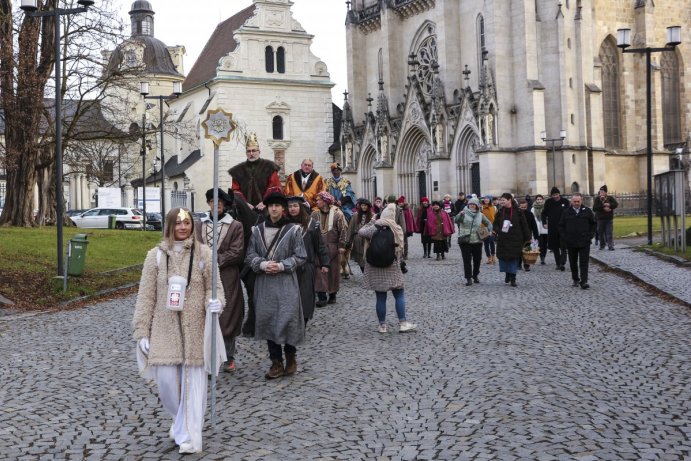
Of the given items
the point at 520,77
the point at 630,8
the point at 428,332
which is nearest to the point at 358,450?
the point at 428,332

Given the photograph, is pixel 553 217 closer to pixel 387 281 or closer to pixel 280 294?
pixel 387 281

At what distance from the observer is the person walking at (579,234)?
16125 millimetres

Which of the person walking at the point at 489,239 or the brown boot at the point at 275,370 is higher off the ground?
the person walking at the point at 489,239

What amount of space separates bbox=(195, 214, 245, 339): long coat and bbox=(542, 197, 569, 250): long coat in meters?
12.7

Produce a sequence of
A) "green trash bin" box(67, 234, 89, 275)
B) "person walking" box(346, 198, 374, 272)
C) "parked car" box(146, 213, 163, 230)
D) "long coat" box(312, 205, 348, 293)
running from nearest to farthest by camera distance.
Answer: "long coat" box(312, 205, 348, 293) → "person walking" box(346, 198, 374, 272) → "green trash bin" box(67, 234, 89, 275) → "parked car" box(146, 213, 163, 230)

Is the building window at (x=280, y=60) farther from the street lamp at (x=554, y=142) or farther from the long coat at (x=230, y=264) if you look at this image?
the long coat at (x=230, y=264)

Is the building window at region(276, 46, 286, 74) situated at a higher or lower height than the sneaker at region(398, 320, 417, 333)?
higher

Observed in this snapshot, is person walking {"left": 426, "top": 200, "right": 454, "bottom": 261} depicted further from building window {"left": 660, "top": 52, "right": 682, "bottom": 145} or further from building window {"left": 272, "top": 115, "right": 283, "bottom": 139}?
building window {"left": 272, "top": 115, "right": 283, "bottom": 139}

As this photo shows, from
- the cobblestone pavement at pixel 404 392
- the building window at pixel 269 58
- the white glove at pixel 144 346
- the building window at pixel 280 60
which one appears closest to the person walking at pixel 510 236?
the cobblestone pavement at pixel 404 392

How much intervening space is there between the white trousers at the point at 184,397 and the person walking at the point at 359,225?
1021cm

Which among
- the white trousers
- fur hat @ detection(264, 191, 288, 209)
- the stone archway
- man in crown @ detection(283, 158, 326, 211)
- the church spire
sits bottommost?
the white trousers

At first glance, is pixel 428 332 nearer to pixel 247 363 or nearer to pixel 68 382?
pixel 247 363

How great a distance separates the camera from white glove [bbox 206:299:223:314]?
6.49 meters

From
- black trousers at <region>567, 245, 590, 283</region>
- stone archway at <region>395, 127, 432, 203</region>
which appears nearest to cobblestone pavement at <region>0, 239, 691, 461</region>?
black trousers at <region>567, 245, 590, 283</region>
